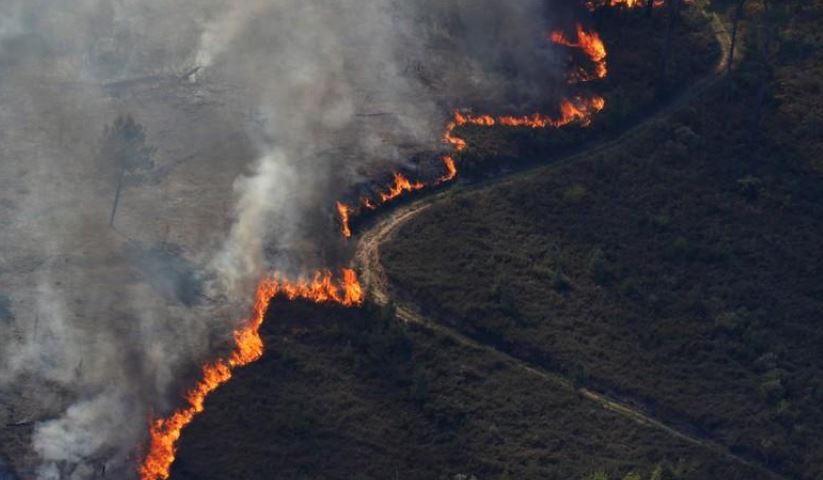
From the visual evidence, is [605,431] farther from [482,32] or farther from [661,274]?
[482,32]

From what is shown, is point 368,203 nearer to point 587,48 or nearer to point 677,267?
point 677,267

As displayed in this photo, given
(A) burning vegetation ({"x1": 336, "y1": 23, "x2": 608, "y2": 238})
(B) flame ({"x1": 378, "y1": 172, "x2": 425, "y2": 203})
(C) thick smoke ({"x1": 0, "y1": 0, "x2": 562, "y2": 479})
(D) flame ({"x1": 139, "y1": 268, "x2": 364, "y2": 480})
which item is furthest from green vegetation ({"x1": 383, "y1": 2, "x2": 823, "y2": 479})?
(C) thick smoke ({"x1": 0, "y1": 0, "x2": 562, "y2": 479})

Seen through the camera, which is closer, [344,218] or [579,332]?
[579,332]

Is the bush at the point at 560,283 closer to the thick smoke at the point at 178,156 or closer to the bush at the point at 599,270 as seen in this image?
the bush at the point at 599,270

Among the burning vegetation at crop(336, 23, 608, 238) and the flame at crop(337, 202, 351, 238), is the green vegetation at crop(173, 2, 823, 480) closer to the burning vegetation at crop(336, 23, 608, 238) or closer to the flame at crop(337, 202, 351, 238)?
the burning vegetation at crop(336, 23, 608, 238)

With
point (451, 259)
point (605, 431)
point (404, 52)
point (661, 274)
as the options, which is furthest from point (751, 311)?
point (404, 52)

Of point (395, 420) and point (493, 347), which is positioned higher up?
point (493, 347)

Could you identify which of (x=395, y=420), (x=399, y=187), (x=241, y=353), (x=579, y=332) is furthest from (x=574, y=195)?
(x=241, y=353)
